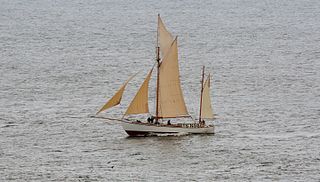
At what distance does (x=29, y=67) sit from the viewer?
446ft

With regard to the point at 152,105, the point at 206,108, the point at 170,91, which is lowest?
the point at 152,105

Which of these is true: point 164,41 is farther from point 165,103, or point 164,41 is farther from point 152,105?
point 152,105

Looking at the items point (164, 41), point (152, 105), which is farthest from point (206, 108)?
point (152, 105)

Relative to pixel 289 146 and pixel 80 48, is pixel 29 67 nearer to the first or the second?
pixel 80 48

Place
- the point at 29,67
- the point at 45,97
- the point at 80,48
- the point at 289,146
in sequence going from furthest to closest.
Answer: the point at 80,48
the point at 29,67
the point at 45,97
the point at 289,146

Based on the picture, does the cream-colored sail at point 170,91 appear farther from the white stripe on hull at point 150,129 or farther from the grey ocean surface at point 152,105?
the grey ocean surface at point 152,105

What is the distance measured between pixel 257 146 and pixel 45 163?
59.1 ft

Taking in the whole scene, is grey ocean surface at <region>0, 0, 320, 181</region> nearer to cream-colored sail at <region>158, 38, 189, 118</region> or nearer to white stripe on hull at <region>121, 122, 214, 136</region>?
white stripe on hull at <region>121, 122, 214, 136</region>

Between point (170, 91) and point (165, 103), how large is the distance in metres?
1.21

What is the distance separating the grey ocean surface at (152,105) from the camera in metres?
75.3

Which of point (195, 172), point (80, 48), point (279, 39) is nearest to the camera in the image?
point (195, 172)

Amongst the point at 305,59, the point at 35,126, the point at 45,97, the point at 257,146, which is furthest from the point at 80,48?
the point at 257,146

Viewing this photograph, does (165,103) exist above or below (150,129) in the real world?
above

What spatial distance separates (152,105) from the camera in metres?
105
